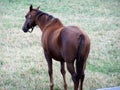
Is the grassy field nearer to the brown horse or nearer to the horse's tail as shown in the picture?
the brown horse

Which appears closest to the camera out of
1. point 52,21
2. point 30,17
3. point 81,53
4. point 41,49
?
point 81,53

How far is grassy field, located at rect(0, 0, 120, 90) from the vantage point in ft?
21.8

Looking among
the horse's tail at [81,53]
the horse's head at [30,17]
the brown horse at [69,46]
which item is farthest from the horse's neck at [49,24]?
the horse's tail at [81,53]

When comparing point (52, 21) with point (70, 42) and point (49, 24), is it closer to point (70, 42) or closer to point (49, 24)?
point (49, 24)

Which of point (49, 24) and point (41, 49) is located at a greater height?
point (49, 24)

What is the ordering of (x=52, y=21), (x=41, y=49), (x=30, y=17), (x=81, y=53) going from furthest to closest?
(x=41, y=49)
(x=30, y=17)
(x=52, y=21)
(x=81, y=53)

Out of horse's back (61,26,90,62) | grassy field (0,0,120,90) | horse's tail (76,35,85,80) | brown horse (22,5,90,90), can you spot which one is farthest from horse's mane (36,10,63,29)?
grassy field (0,0,120,90)

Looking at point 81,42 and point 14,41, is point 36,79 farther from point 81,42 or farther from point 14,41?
point 14,41

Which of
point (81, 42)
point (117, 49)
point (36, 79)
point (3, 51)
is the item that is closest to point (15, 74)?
point (36, 79)

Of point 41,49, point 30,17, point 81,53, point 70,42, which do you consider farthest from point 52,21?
point 41,49

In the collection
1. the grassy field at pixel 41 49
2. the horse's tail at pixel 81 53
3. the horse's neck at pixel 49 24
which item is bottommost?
the grassy field at pixel 41 49

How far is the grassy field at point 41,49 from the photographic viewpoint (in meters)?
6.64

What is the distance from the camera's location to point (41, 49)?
357 inches

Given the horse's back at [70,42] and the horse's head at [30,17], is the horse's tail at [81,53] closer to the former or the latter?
the horse's back at [70,42]
